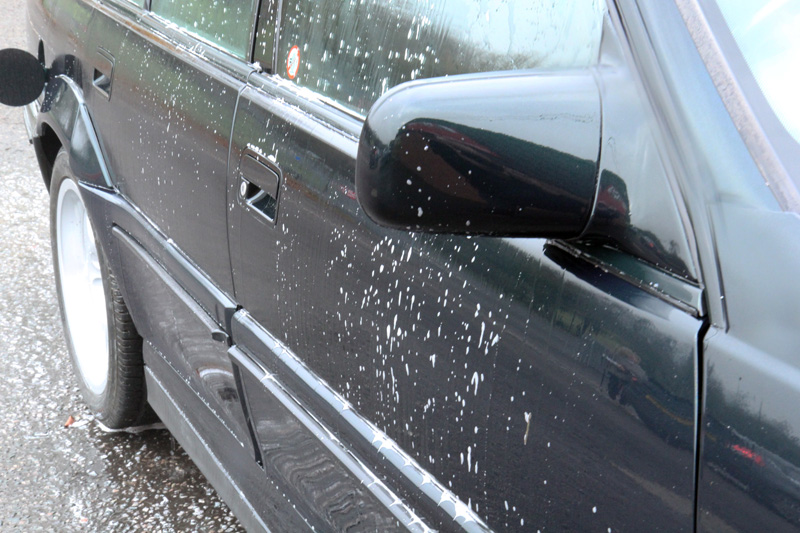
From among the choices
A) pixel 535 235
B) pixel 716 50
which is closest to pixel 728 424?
pixel 535 235

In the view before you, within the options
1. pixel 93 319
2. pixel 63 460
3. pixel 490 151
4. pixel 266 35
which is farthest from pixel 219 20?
pixel 63 460

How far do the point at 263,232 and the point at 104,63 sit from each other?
3.65ft

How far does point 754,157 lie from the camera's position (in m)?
0.98

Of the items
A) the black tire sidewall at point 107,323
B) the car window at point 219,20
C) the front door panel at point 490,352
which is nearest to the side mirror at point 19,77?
the black tire sidewall at point 107,323

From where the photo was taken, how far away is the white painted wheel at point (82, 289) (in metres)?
3.08

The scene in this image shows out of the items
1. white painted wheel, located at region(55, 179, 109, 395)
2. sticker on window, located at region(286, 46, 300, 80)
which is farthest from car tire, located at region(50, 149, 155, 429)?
sticker on window, located at region(286, 46, 300, 80)

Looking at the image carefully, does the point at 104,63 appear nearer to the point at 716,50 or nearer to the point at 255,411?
the point at 255,411

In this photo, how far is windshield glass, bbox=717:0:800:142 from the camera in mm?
1027

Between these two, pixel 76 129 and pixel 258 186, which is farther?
pixel 76 129

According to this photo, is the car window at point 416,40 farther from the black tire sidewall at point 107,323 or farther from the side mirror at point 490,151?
the black tire sidewall at point 107,323

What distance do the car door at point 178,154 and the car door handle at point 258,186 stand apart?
0.09 meters

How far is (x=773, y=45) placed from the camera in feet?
3.49

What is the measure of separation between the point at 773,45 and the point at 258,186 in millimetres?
990

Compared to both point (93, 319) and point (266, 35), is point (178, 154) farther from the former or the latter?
point (93, 319)
